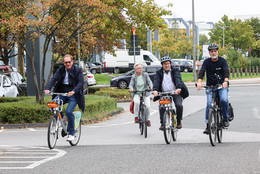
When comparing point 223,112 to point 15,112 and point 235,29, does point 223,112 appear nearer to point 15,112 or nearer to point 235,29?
point 15,112

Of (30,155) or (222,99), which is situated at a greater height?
(222,99)

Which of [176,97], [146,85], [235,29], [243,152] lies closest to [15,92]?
[146,85]

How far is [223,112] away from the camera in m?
9.50

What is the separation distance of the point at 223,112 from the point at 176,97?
951 millimetres

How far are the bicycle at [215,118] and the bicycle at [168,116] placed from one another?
770 millimetres

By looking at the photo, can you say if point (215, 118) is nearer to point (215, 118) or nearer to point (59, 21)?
point (215, 118)

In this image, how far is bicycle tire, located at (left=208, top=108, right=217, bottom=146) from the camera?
884 centimetres

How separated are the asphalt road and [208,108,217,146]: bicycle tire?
0.17m

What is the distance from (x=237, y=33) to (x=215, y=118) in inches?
2802

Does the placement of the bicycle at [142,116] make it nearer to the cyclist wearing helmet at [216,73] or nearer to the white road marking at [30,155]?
the cyclist wearing helmet at [216,73]

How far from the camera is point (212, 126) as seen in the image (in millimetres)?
8953

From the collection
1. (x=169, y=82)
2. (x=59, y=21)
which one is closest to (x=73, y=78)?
(x=169, y=82)

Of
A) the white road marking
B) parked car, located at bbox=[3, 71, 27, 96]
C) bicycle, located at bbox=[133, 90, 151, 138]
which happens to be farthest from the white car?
the white road marking

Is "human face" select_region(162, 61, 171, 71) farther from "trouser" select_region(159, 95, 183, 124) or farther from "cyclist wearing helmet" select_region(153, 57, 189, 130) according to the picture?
"trouser" select_region(159, 95, 183, 124)
